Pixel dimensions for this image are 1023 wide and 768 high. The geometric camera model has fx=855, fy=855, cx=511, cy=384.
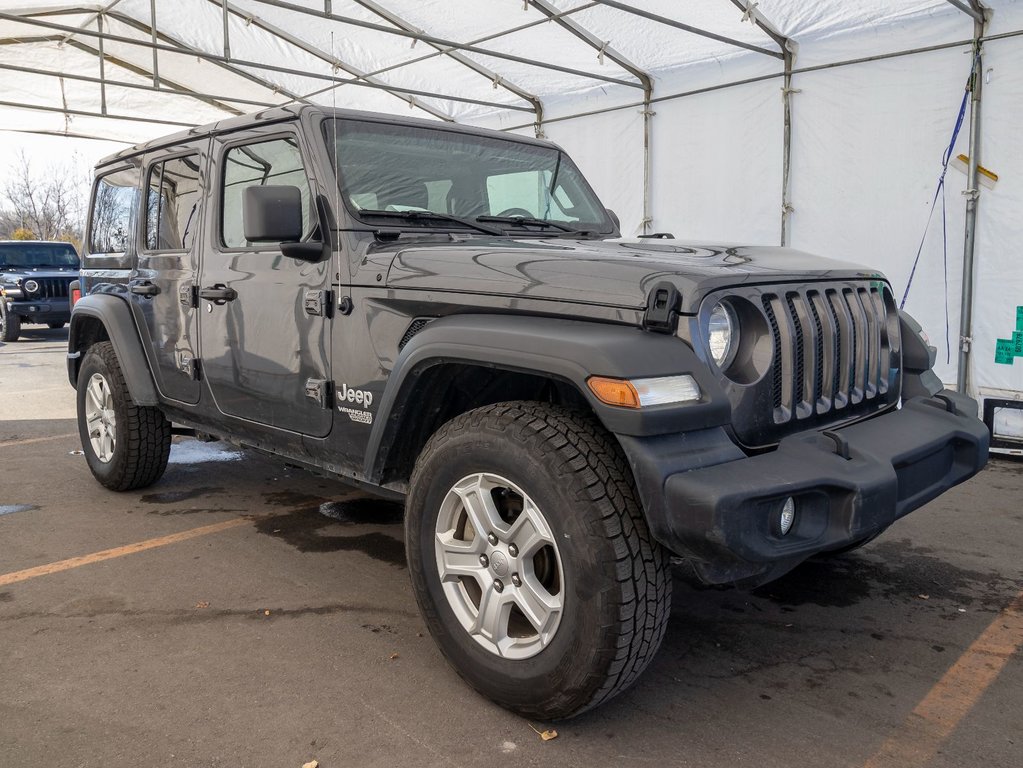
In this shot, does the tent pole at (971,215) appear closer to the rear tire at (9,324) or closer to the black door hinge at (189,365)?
the black door hinge at (189,365)

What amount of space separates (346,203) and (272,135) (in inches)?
24.7

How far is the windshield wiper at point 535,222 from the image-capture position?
3.60m

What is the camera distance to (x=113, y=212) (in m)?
5.00

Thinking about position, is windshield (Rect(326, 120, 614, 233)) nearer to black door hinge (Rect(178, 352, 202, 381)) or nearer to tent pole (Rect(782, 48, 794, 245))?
black door hinge (Rect(178, 352, 202, 381))

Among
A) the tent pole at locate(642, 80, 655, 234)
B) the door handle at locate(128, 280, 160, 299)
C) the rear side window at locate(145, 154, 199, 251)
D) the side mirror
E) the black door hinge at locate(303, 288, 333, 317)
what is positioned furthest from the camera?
the tent pole at locate(642, 80, 655, 234)

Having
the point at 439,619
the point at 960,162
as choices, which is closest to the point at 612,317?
the point at 439,619

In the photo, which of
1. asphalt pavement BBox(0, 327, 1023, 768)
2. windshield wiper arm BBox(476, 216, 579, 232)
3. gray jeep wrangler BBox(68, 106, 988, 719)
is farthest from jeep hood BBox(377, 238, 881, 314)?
asphalt pavement BBox(0, 327, 1023, 768)

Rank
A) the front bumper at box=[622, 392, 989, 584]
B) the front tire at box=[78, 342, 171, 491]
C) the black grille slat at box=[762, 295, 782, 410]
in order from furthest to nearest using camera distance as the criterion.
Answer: the front tire at box=[78, 342, 171, 491] → the black grille slat at box=[762, 295, 782, 410] → the front bumper at box=[622, 392, 989, 584]

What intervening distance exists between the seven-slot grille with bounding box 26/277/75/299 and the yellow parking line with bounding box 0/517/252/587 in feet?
40.6

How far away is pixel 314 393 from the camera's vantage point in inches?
131

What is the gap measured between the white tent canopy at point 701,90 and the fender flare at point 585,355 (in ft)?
A: 16.6

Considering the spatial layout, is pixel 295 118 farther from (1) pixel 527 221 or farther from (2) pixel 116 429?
(2) pixel 116 429

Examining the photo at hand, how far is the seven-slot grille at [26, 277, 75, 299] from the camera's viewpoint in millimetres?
14781

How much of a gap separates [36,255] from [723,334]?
16.7 metres
